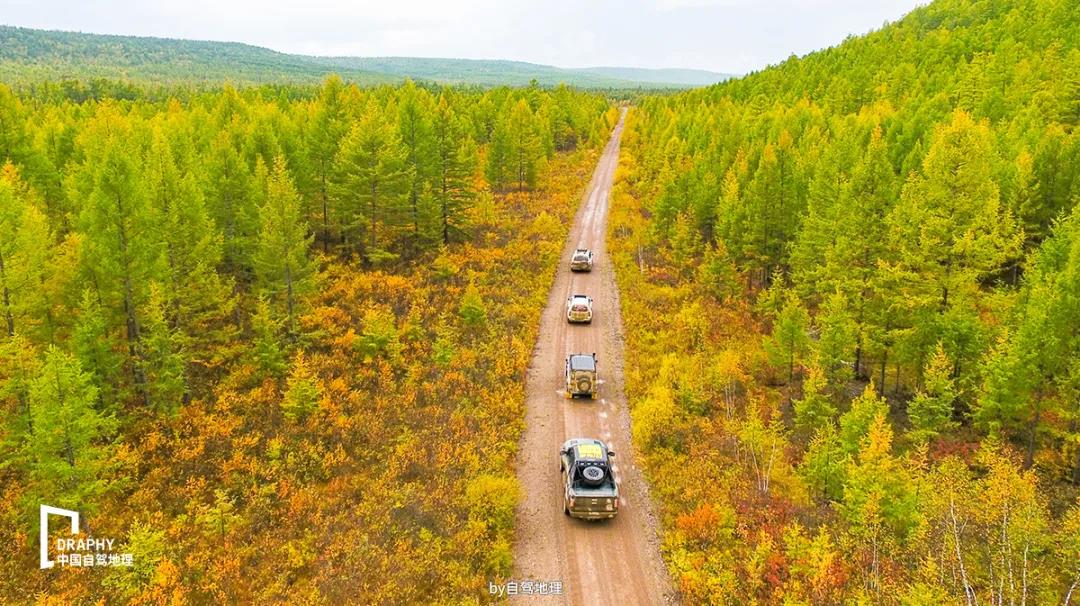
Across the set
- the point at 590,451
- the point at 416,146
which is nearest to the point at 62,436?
the point at 590,451

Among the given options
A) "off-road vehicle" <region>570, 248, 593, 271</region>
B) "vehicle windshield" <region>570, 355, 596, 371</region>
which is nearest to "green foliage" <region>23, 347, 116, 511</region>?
"vehicle windshield" <region>570, 355, 596, 371</region>

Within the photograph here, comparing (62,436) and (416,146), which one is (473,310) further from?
(62,436)

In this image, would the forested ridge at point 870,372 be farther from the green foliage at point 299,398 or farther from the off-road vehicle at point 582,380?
the green foliage at point 299,398

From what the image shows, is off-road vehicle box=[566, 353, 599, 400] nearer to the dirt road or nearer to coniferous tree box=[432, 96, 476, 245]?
the dirt road

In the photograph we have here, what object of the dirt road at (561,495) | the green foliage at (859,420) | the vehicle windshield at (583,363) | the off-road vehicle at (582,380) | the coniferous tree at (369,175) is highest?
the coniferous tree at (369,175)

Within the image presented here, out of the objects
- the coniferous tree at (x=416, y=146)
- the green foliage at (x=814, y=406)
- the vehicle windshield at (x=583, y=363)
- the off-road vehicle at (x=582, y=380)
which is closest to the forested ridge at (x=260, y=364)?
the coniferous tree at (x=416, y=146)

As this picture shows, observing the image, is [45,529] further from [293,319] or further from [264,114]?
[264,114]
